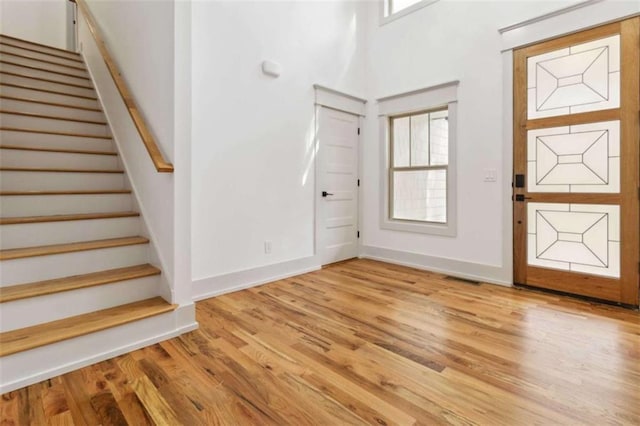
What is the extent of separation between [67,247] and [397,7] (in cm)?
456

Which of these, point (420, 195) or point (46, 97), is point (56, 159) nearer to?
point (46, 97)

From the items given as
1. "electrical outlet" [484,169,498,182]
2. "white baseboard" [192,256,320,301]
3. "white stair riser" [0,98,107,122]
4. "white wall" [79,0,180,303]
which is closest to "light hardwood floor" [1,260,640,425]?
"white baseboard" [192,256,320,301]

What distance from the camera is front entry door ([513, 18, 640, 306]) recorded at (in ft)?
8.87

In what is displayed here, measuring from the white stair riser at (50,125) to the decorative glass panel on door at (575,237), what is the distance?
4541mm

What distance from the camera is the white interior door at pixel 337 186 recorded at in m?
4.03

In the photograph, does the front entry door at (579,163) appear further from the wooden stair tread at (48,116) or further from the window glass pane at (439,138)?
the wooden stair tread at (48,116)

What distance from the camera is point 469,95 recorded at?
11.8 ft

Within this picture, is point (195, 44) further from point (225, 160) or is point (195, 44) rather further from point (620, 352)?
point (620, 352)

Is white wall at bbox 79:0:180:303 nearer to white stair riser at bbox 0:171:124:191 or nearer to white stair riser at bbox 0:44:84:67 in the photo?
white stair riser at bbox 0:171:124:191

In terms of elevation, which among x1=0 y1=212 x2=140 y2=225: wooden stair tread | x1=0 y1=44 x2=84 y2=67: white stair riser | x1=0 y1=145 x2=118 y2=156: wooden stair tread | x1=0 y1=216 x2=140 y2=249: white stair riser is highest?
x1=0 y1=44 x2=84 y2=67: white stair riser

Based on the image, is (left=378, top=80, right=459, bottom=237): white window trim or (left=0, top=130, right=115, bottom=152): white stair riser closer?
(left=0, top=130, right=115, bottom=152): white stair riser

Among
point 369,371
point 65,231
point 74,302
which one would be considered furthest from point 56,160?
point 369,371

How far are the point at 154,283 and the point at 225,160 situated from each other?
1302 mm

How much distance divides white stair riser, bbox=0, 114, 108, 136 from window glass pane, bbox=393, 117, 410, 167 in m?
3.45
